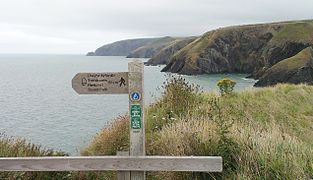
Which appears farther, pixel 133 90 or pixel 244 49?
pixel 244 49

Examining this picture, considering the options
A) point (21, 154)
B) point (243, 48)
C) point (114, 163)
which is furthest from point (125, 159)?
point (243, 48)

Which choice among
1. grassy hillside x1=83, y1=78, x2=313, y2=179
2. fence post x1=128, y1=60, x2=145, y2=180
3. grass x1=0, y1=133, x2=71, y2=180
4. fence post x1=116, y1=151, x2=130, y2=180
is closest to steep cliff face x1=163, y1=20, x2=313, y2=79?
grassy hillside x1=83, y1=78, x2=313, y2=179

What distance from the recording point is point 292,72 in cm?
5534

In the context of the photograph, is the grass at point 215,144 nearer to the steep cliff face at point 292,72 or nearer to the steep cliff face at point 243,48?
the steep cliff face at point 292,72

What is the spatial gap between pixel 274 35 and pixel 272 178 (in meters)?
92.7

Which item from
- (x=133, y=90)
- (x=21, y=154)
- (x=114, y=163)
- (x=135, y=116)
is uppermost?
(x=133, y=90)

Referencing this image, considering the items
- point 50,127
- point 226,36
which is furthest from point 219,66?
point 50,127

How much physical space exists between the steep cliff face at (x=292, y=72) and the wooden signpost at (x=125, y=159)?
51.0 meters

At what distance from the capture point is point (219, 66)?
95.0 metres

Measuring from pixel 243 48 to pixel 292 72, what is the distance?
146 feet

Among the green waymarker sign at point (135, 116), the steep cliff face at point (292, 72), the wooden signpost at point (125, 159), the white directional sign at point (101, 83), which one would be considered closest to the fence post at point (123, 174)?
the wooden signpost at point (125, 159)

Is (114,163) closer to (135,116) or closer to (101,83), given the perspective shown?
(135,116)

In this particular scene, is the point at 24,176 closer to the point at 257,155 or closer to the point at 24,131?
the point at 257,155

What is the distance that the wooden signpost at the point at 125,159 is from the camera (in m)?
4.74
